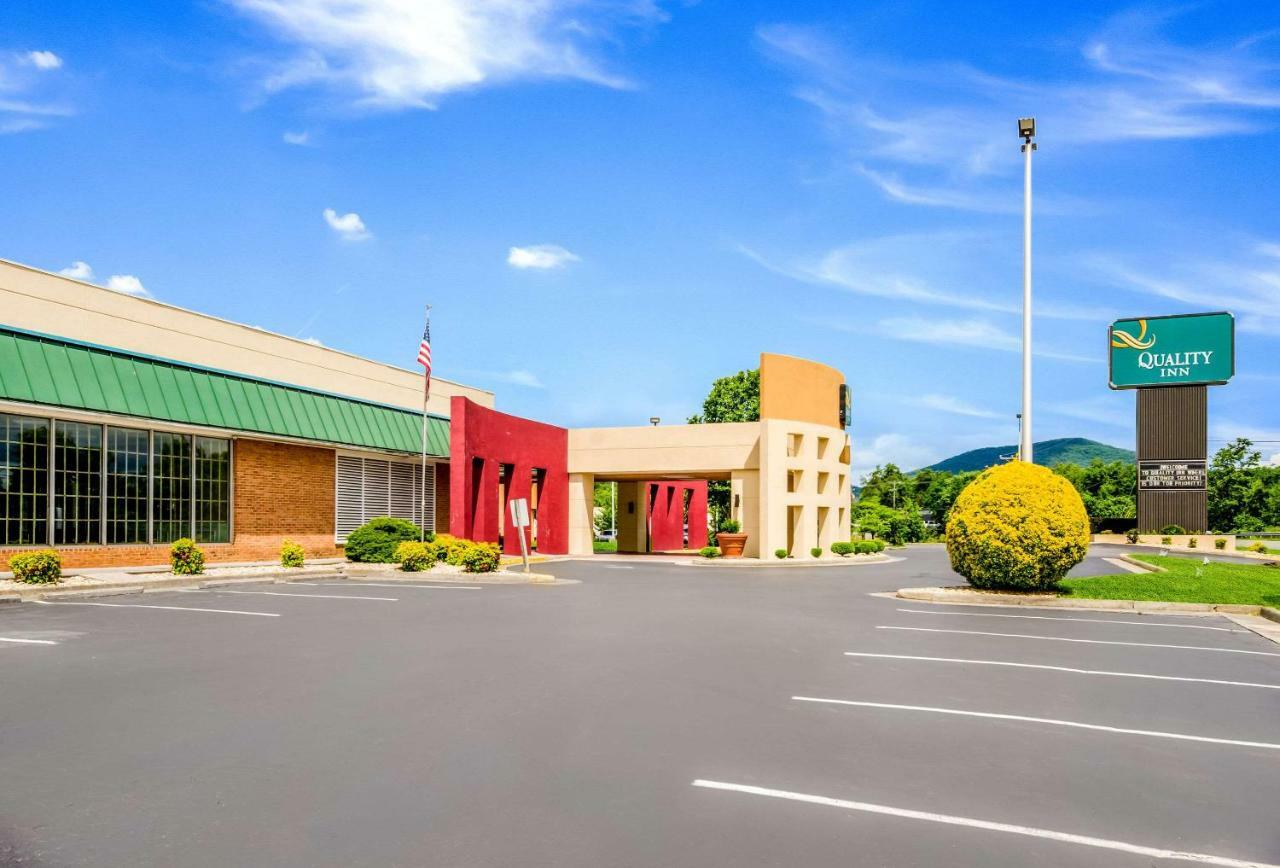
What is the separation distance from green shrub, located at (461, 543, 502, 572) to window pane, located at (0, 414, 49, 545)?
10.1 meters

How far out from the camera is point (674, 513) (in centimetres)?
4972

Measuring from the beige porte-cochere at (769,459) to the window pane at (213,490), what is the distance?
1645 cm

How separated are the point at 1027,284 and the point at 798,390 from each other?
15.9m

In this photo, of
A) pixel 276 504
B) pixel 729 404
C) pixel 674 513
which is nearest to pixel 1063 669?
pixel 276 504

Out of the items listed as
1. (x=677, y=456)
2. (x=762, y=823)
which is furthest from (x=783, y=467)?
(x=762, y=823)

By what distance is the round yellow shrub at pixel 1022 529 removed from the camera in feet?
59.9

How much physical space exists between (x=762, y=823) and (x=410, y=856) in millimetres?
1954

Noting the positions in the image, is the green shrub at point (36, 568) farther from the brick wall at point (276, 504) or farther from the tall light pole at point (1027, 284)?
the tall light pole at point (1027, 284)

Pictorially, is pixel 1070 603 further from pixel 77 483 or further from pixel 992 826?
pixel 77 483

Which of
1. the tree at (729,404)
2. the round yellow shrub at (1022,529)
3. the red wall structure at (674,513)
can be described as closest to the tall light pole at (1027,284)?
the round yellow shrub at (1022,529)

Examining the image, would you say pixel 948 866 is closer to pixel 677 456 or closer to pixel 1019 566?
pixel 1019 566

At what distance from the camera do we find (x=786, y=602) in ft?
59.5

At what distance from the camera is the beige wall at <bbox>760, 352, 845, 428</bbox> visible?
35344 mm

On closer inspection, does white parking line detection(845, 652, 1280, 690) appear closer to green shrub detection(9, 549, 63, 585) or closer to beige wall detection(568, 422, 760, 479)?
green shrub detection(9, 549, 63, 585)
